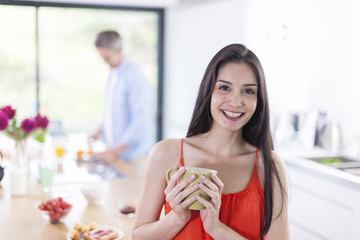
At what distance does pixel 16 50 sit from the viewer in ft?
13.1

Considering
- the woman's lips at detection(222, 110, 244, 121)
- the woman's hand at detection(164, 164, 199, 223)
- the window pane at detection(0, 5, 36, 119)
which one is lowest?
the woman's hand at detection(164, 164, 199, 223)

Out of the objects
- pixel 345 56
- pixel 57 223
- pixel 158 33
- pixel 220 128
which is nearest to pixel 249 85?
pixel 220 128

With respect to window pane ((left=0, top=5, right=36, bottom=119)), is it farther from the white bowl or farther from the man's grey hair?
the white bowl

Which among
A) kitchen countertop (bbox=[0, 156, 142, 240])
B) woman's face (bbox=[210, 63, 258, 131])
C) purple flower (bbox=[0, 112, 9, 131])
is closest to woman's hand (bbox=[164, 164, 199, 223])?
woman's face (bbox=[210, 63, 258, 131])

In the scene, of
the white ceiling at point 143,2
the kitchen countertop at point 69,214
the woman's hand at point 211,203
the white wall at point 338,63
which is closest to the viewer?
the woman's hand at point 211,203

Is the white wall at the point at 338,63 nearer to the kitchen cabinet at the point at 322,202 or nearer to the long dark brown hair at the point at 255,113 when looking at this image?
the kitchen cabinet at the point at 322,202

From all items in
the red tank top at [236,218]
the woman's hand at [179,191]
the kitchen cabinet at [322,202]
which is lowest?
the kitchen cabinet at [322,202]

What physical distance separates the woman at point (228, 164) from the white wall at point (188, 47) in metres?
2.01

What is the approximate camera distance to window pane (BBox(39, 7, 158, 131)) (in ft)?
18.3

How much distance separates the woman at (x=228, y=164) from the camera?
1.45 metres

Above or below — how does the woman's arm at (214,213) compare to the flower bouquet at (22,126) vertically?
below

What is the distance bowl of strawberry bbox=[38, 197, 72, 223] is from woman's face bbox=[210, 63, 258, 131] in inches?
29.5

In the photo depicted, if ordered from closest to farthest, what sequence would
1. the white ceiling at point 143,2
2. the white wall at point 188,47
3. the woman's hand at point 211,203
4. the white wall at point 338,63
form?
the woman's hand at point 211,203 → the white wall at point 338,63 → the white wall at point 188,47 → the white ceiling at point 143,2

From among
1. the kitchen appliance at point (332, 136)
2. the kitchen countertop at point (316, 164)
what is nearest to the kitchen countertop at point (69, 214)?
the kitchen countertop at point (316, 164)
